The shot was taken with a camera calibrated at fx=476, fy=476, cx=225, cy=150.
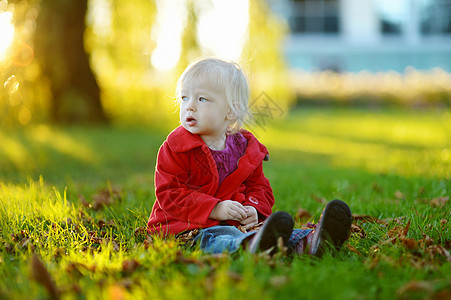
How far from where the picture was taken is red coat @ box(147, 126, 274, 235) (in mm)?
2617

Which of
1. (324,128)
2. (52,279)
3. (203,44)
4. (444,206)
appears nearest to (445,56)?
(324,128)

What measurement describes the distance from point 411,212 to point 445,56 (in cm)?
2866

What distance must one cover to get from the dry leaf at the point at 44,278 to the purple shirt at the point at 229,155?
3.75ft

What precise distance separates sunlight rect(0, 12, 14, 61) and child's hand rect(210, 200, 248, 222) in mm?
3660

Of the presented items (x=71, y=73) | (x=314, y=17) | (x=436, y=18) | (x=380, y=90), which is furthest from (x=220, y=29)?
(x=436, y=18)

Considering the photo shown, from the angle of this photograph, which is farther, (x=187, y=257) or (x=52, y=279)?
(x=187, y=257)

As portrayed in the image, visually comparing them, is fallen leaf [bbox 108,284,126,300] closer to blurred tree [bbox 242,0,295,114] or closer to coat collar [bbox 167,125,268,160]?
coat collar [bbox 167,125,268,160]

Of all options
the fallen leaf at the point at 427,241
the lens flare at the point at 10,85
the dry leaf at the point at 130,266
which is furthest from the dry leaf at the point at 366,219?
the lens flare at the point at 10,85

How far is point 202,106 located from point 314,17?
26354 millimetres

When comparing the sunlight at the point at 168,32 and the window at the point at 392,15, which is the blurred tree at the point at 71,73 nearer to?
the sunlight at the point at 168,32

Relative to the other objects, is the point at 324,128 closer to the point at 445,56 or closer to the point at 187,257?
the point at 187,257

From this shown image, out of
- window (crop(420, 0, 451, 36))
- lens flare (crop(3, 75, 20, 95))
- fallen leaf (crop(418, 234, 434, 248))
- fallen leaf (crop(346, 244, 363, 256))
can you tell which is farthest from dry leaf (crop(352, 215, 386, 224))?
window (crop(420, 0, 451, 36))

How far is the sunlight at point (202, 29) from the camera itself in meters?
7.95

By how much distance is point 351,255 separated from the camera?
2434 mm
